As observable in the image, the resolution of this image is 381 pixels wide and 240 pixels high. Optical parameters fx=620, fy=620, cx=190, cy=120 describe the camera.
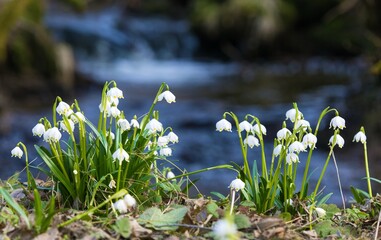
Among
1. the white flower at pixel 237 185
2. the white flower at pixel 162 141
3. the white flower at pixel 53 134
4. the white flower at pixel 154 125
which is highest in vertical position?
the white flower at pixel 154 125

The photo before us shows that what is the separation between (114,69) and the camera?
15.3 meters

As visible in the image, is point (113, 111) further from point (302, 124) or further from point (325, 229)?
point (325, 229)

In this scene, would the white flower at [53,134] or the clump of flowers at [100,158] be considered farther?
the clump of flowers at [100,158]

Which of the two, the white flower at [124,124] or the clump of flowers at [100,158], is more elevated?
the white flower at [124,124]

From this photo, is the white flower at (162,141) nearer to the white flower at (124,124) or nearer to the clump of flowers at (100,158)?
the clump of flowers at (100,158)

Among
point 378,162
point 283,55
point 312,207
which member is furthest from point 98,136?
point 283,55

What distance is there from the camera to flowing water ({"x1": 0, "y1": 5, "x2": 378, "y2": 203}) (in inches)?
323

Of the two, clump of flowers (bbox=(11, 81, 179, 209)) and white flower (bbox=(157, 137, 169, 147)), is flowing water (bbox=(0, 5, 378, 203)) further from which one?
clump of flowers (bbox=(11, 81, 179, 209))

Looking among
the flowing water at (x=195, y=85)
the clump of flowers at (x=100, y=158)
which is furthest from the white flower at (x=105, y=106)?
the flowing water at (x=195, y=85)

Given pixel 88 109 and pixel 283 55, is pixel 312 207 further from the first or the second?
pixel 283 55

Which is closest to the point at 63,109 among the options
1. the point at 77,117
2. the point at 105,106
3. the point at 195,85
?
the point at 77,117

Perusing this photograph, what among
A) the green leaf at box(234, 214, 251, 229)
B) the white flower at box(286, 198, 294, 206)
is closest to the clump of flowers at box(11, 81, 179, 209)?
the green leaf at box(234, 214, 251, 229)

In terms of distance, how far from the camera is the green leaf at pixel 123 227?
2.34 m

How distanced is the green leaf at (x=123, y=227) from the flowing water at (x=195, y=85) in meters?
4.54
